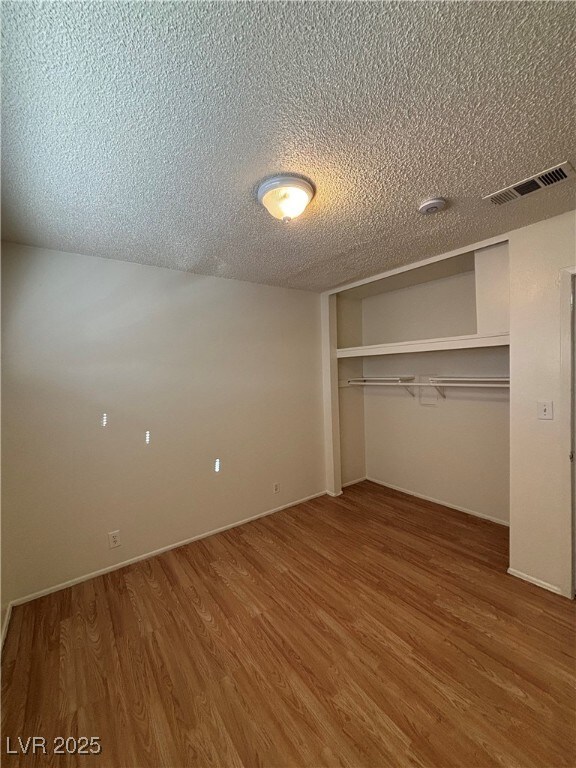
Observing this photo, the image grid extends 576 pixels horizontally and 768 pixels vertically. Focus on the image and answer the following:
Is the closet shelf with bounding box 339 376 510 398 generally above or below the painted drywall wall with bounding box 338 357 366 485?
above

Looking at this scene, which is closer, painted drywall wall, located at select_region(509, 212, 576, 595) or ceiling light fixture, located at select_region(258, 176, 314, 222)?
ceiling light fixture, located at select_region(258, 176, 314, 222)

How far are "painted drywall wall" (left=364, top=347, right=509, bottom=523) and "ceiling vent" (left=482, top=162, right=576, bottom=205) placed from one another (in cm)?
153

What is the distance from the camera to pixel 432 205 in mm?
1661

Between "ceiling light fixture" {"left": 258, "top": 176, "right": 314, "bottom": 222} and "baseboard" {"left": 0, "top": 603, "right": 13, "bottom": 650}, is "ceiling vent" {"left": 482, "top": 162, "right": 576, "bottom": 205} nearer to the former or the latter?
"ceiling light fixture" {"left": 258, "top": 176, "right": 314, "bottom": 222}

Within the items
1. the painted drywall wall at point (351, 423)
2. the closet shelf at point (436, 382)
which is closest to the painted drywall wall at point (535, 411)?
the closet shelf at point (436, 382)

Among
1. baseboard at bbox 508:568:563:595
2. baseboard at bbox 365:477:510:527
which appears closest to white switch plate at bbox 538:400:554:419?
baseboard at bbox 508:568:563:595

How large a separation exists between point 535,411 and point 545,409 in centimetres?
6

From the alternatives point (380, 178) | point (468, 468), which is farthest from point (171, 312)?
point (468, 468)

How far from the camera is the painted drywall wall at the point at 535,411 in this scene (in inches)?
72.9

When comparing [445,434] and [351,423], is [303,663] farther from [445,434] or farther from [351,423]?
[351,423]

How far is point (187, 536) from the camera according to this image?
2.65 metres

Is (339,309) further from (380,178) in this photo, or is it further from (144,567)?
(144,567)

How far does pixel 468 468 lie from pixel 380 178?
9.27ft

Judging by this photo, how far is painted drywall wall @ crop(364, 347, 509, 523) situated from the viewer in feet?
9.09
